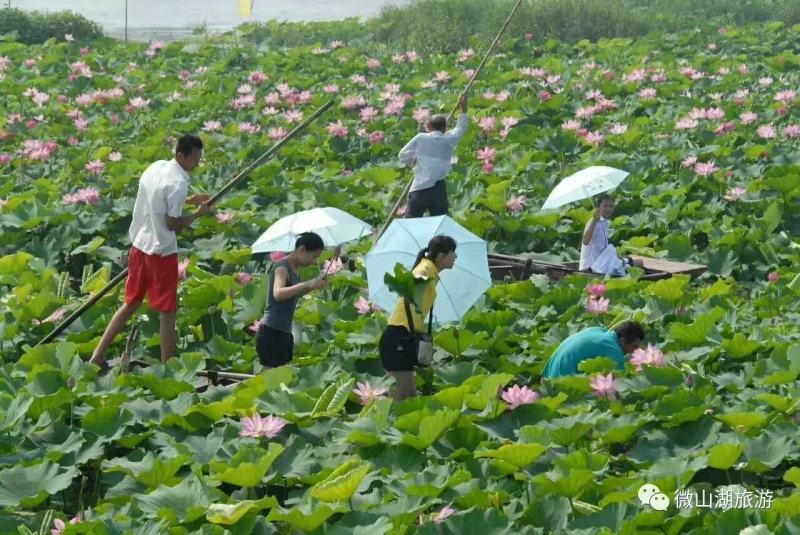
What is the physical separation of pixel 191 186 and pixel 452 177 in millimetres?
2120

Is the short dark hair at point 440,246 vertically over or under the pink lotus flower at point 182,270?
over

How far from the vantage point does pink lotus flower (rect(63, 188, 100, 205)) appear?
10625mm

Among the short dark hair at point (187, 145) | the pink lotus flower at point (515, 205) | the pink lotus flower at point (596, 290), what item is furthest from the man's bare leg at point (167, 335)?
the pink lotus flower at point (515, 205)

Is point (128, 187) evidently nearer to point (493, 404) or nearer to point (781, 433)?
point (493, 404)

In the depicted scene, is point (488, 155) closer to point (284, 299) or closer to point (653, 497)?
point (284, 299)

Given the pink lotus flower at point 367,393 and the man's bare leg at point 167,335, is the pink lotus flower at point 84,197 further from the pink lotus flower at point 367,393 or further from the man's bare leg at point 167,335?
the pink lotus flower at point 367,393

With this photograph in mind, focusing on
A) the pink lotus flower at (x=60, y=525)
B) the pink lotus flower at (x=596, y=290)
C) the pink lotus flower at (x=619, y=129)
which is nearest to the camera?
the pink lotus flower at (x=60, y=525)

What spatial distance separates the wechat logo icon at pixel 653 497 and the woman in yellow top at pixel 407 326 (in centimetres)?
158

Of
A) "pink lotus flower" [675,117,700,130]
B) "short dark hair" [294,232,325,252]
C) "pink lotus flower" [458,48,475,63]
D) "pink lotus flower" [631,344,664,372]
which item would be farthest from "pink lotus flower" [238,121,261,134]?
"pink lotus flower" [631,344,664,372]

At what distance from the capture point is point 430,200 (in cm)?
972

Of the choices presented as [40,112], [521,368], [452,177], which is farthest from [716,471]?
[40,112]

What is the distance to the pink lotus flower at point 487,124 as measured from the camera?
12.6m

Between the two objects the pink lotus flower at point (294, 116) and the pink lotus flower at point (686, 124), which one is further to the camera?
the pink lotus flower at point (294, 116)

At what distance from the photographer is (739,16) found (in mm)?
19375
